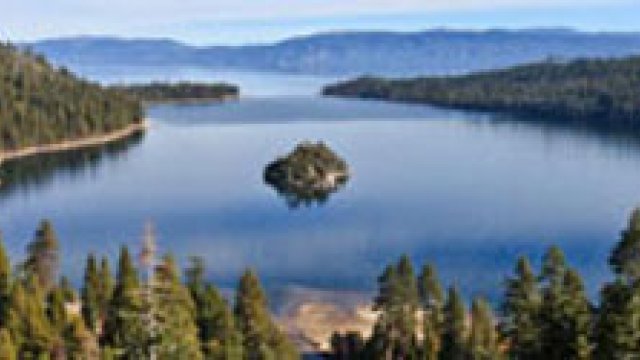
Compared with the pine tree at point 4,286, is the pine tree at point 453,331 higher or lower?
lower

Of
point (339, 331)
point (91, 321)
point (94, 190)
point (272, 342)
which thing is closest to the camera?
point (272, 342)

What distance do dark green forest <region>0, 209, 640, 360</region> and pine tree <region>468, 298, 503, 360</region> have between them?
80 millimetres

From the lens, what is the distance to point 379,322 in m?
66.3

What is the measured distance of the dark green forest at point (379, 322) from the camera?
144ft

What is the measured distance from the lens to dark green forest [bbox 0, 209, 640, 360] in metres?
43.8

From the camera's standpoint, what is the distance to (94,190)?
163m

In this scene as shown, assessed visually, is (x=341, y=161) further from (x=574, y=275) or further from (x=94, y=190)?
(x=574, y=275)

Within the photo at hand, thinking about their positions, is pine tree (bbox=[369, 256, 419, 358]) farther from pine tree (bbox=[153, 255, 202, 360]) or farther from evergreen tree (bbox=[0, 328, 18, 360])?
pine tree (bbox=[153, 255, 202, 360])

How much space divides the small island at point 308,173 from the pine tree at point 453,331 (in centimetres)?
9596

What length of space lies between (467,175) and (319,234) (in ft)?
189

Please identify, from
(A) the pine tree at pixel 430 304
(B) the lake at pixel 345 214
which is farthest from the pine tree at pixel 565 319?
(B) the lake at pixel 345 214

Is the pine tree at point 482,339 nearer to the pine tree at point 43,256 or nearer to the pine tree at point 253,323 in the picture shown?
the pine tree at point 253,323

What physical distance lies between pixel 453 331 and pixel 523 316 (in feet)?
32.1

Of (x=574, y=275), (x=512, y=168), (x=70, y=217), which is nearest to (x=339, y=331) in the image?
(x=574, y=275)
